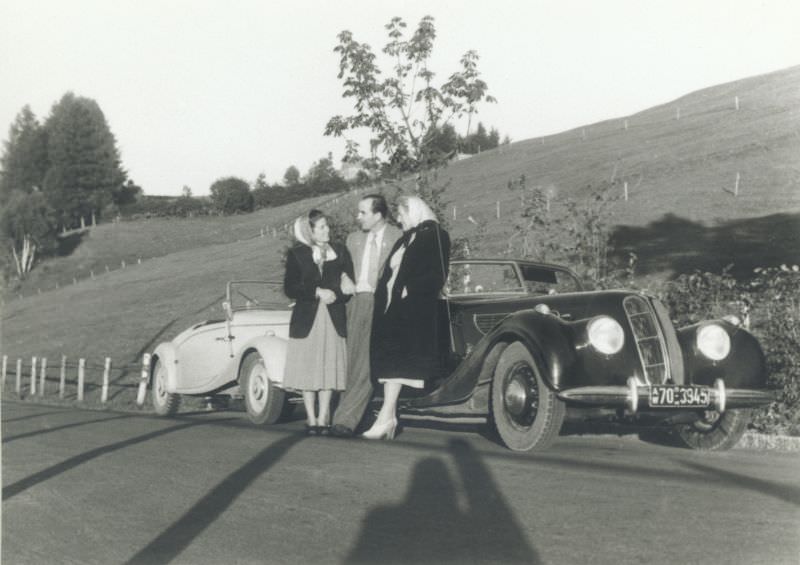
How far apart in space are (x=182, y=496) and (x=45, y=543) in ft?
3.48

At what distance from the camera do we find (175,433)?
8.74m

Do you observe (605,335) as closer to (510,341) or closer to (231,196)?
(510,341)

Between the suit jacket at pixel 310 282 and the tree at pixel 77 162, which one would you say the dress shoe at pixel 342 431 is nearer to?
the suit jacket at pixel 310 282

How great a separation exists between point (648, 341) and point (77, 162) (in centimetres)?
8752

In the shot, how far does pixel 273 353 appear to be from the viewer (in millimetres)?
9727

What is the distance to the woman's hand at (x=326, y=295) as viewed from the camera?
8.55 meters

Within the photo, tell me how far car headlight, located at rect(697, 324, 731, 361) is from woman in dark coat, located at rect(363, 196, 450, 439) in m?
2.15

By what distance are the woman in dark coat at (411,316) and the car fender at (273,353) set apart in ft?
5.35

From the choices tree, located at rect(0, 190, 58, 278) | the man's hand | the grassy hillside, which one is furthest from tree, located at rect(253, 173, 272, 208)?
the man's hand

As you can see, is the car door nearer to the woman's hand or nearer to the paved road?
the woman's hand

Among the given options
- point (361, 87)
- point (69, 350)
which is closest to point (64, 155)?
point (69, 350)

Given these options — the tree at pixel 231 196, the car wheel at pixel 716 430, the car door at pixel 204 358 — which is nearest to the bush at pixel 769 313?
the car wheel at pixel 716 430

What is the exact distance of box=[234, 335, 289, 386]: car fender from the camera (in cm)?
963

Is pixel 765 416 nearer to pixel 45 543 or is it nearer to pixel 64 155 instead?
pixel 45 543
